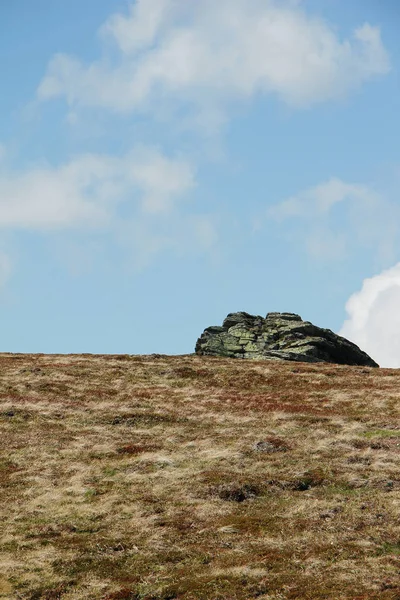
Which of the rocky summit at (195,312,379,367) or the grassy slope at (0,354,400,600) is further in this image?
the rocky summit at (195,312,379,367)

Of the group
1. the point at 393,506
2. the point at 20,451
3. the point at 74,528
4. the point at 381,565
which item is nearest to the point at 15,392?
the point at 20,451

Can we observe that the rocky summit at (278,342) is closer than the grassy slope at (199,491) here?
No

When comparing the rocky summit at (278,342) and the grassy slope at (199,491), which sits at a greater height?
the rocky summit at (278,342)

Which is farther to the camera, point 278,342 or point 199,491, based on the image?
point 278,342

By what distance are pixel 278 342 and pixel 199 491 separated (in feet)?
196

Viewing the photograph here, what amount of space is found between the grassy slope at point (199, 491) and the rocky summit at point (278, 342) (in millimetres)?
24581

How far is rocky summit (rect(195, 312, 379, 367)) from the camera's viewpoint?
86.3m

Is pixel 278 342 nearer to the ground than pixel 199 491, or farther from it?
farther from it

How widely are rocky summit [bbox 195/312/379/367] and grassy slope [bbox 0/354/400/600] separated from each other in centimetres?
A: 2458

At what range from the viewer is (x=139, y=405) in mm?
53250

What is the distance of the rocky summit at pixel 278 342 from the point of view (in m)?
86.3

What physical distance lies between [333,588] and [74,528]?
1238 centimetres

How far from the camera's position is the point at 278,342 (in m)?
90.1

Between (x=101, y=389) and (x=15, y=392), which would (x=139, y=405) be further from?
(x=15, y=392)
